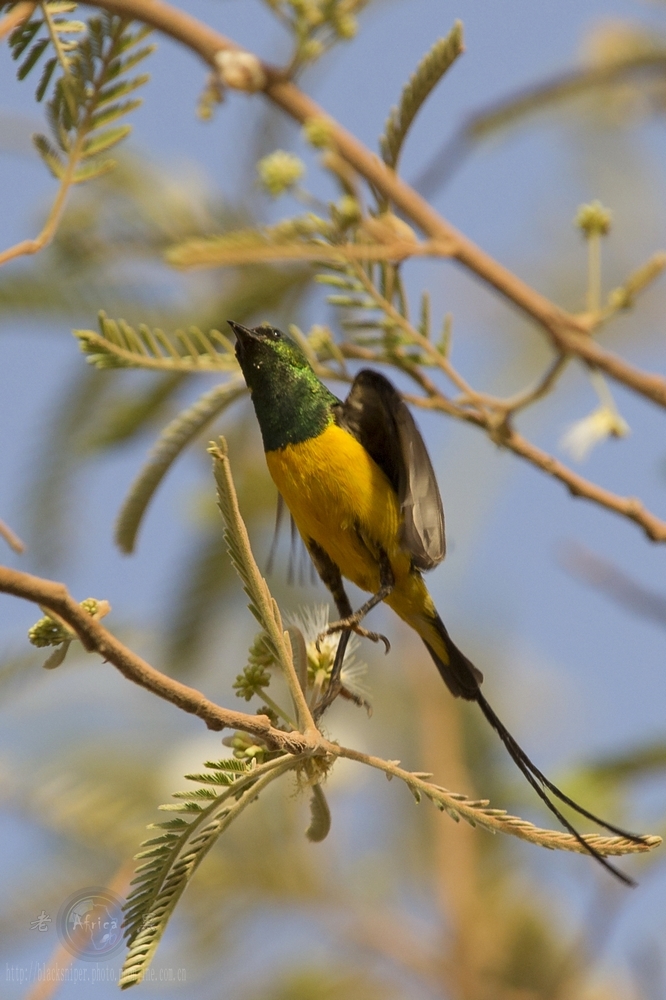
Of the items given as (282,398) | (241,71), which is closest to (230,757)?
(282,398)

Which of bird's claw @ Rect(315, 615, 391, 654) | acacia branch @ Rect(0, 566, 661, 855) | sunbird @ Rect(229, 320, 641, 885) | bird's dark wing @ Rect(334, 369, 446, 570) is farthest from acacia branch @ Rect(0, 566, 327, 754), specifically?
sunbird @ Rect(229, 320, 641, 885)

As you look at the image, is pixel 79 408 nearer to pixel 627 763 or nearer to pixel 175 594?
pixel 175 594

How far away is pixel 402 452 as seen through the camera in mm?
2801

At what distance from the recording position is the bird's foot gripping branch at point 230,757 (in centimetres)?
133

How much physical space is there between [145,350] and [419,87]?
0.90 meters

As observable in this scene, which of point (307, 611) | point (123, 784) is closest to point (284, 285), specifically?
point (307, 611)

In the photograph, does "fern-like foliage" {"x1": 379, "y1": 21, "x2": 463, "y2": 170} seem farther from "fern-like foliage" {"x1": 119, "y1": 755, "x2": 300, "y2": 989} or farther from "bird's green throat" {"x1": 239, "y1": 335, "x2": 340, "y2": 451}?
"fern-like foliage" {"x1": 119, "y1": 755, "x2": 300, "y2": 989}

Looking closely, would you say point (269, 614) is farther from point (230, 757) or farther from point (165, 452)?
point (165, 452)

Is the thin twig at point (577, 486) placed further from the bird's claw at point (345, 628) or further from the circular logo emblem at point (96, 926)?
the circular logo emblem at point (96, 926)

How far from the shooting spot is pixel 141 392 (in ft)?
11.6

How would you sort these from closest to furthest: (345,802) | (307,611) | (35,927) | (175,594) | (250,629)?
(307,611)
(35,927)
(175,594)
(345,802)
(250,629)

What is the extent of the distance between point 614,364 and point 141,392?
1.53 meters

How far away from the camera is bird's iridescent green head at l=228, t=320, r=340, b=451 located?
10.2ft

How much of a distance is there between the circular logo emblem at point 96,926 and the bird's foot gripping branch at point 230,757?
684mm
